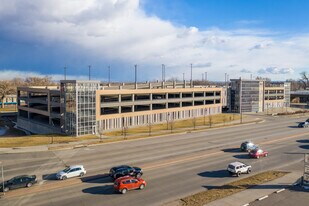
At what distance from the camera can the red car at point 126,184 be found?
1277 inches

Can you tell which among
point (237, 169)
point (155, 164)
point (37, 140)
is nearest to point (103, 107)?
point (37, 140)

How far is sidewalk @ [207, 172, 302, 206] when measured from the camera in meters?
29.3

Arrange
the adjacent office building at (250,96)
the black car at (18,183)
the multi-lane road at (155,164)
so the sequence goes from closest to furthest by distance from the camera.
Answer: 1. the multi-lane road at (155,164)
2. the black car at (18,183)
3. the adjacent office building at (250,96)

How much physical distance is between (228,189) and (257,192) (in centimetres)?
308

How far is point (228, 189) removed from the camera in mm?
33344

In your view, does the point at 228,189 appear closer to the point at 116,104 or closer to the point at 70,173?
the point at 70,173

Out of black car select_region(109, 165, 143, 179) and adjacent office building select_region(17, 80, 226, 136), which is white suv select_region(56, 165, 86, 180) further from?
adjacent office building select_region(17, 80, 226, 136)

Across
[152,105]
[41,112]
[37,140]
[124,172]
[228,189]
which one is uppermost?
[152,105]

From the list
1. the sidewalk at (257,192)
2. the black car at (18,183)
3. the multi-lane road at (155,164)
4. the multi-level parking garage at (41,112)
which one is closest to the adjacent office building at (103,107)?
the multi-level parking garage at (41,112)

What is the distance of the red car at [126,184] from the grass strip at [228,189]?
18.5 ft

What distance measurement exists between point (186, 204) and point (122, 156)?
853 inches

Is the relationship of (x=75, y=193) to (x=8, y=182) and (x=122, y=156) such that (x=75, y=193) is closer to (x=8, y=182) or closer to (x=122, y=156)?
(x=8, y=182)

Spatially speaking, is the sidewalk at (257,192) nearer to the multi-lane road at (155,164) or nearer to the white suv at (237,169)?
the multi-lane road at (155,164)

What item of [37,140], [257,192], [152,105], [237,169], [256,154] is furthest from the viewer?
[152,105]
